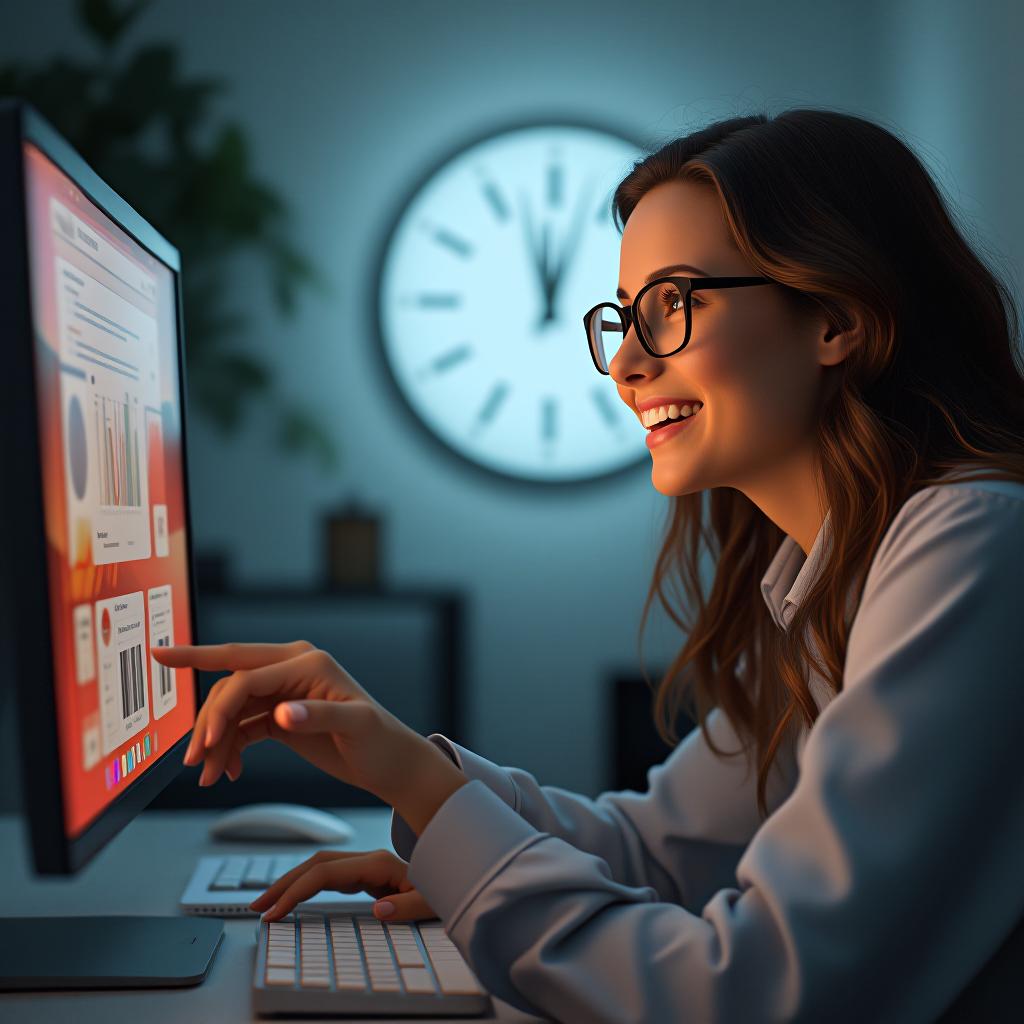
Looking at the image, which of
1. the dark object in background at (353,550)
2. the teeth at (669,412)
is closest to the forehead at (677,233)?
the teeth at (669,412)

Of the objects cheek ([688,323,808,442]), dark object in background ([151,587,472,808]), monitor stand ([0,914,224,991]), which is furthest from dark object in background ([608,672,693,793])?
monitor stand ([0,914,224,991])

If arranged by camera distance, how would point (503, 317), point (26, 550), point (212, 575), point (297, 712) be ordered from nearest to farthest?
point (26, 550) < point (297, 712) < point (212, 575) < point (503, 317)

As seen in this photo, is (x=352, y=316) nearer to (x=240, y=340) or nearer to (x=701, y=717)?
(x=240, y=340)

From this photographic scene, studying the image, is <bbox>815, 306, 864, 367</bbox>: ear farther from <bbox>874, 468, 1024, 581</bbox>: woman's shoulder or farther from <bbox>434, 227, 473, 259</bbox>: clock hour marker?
<bbox>434, 227, 473, 259</bbox>: clock hour marker

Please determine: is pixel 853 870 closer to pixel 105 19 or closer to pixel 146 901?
pixel 146 901

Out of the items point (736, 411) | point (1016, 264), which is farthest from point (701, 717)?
point (1016, 264)

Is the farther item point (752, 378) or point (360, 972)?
point (752, 378)

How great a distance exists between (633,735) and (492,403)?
904mm

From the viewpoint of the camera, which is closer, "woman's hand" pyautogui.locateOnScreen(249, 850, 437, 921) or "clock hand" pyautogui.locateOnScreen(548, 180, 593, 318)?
"woman's hand" pyautogui.locateOnScreen(249, 850, 437, 921)

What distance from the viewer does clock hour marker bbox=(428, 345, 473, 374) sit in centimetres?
283

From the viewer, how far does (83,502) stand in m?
0.66

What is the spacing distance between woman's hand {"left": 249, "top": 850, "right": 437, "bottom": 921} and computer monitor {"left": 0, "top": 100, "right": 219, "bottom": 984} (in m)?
0.08

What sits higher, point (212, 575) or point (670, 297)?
point (670, 297)

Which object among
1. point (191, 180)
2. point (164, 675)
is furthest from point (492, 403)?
point (164, 675)
